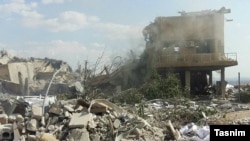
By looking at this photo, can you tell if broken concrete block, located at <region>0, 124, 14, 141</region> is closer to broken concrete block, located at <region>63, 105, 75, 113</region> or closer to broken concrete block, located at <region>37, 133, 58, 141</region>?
broken concrete block, located at <region>37, 133, 58, 141</region>

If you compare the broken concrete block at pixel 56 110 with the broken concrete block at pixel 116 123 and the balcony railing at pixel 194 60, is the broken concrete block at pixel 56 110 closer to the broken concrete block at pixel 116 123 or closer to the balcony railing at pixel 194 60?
the broken concrete block at pixel 116 123

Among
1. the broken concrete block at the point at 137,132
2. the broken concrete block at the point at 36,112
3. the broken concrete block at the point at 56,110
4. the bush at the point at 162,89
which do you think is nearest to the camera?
the broken concrete block at the point at 137,132

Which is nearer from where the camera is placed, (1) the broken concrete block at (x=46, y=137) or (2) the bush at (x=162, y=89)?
(1) the broken concrete block at (x=46, y=137)

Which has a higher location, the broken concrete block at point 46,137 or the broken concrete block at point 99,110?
the broken concrete block at point 99,110

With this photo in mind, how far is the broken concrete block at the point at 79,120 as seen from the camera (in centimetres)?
995

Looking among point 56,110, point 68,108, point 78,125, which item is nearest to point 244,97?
point 68,108

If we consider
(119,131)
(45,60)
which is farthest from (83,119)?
(45,60)

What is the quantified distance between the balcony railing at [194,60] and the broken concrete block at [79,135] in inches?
554

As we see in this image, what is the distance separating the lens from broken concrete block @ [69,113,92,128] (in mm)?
9945

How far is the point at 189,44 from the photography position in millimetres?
24359

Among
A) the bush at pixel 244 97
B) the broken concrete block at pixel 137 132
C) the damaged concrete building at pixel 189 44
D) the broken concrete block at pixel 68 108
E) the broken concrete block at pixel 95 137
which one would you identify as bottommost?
the bush at pixel 244 97

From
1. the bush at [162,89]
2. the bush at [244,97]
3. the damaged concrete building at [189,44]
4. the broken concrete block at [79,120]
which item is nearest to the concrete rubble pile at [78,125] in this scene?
the broken concrete block at [79,120]

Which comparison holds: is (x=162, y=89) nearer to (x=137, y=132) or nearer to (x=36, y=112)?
(x=137, y=132)

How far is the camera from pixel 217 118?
1150cm
